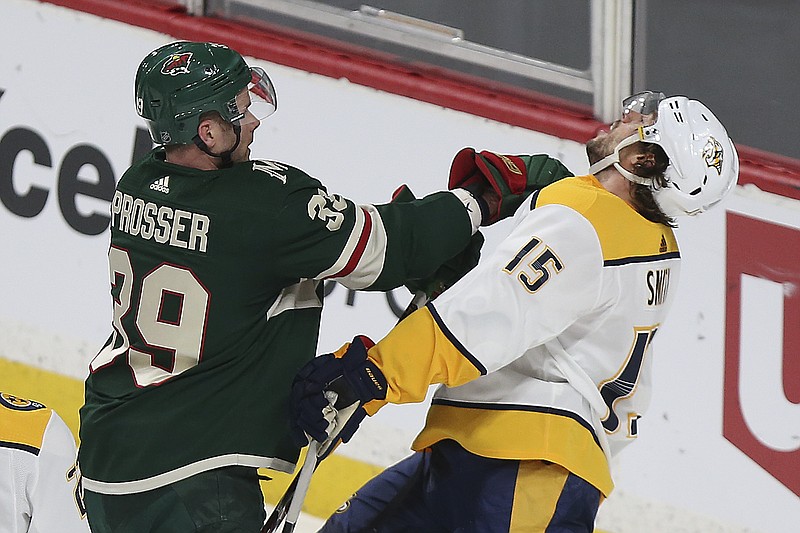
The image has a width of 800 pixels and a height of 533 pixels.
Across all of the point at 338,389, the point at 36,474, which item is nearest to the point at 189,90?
the point at 338,389

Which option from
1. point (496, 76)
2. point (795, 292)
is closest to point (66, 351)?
point (496, 76)

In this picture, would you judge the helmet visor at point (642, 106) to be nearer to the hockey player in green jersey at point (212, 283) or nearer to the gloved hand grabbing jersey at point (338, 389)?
the hockey player in green jersey at point (212, 283)

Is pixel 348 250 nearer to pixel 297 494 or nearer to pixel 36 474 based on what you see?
pixel 297 494

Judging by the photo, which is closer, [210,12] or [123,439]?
[123,439]

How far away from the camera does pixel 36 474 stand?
2.12 meters

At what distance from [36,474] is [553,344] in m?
0.80

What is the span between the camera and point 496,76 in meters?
3.30

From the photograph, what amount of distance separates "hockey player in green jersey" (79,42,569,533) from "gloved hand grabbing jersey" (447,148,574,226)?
0.06m

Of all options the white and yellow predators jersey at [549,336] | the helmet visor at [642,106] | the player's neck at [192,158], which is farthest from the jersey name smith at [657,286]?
the player's neck at [192,158]

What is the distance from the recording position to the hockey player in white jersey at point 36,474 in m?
2.12

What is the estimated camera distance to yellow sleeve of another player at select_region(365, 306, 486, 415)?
213cm

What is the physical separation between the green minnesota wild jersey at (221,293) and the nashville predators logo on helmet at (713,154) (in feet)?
1.25

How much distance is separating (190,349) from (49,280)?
1712mm

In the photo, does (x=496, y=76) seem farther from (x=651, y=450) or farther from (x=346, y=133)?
(x=651, y=450)
